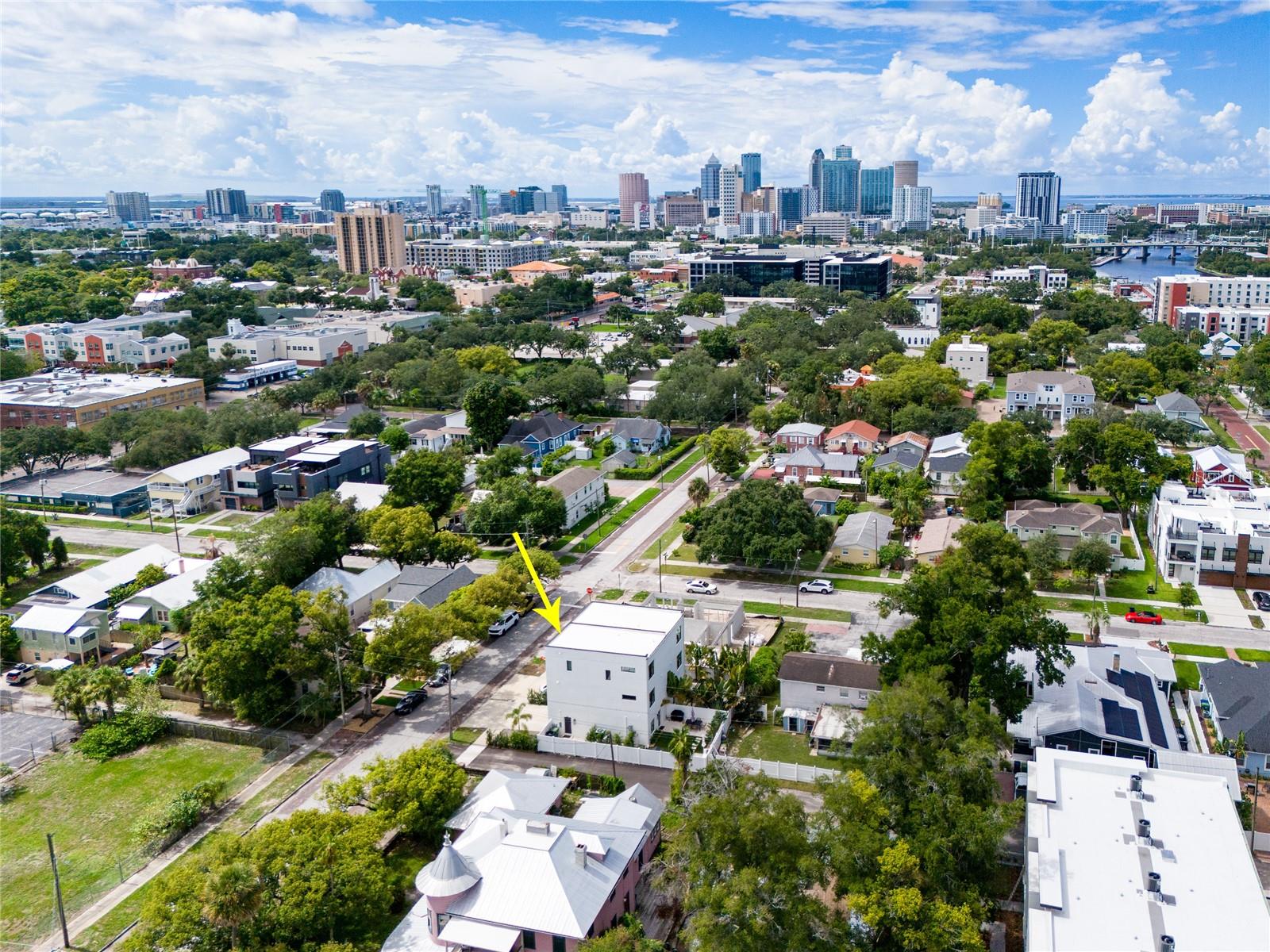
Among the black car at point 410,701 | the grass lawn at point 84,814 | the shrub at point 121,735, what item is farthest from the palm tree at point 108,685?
the black car at point 410,701

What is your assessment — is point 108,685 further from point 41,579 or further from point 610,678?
point 610,678

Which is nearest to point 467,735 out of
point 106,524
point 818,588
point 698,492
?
point 818,588

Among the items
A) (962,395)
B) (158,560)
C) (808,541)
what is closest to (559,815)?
(808,541)

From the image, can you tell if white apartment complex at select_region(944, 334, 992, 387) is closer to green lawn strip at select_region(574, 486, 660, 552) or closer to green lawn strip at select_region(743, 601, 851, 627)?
green lawn strip at select_region(574, 486, 660, 552)

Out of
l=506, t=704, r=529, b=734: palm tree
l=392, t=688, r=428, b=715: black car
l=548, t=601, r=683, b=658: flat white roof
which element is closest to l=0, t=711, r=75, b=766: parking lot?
l=392, t=688, r=428, b=715: black car

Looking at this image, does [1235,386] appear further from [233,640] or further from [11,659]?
[11,659]

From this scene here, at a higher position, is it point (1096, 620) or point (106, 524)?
point (1096, 620)
